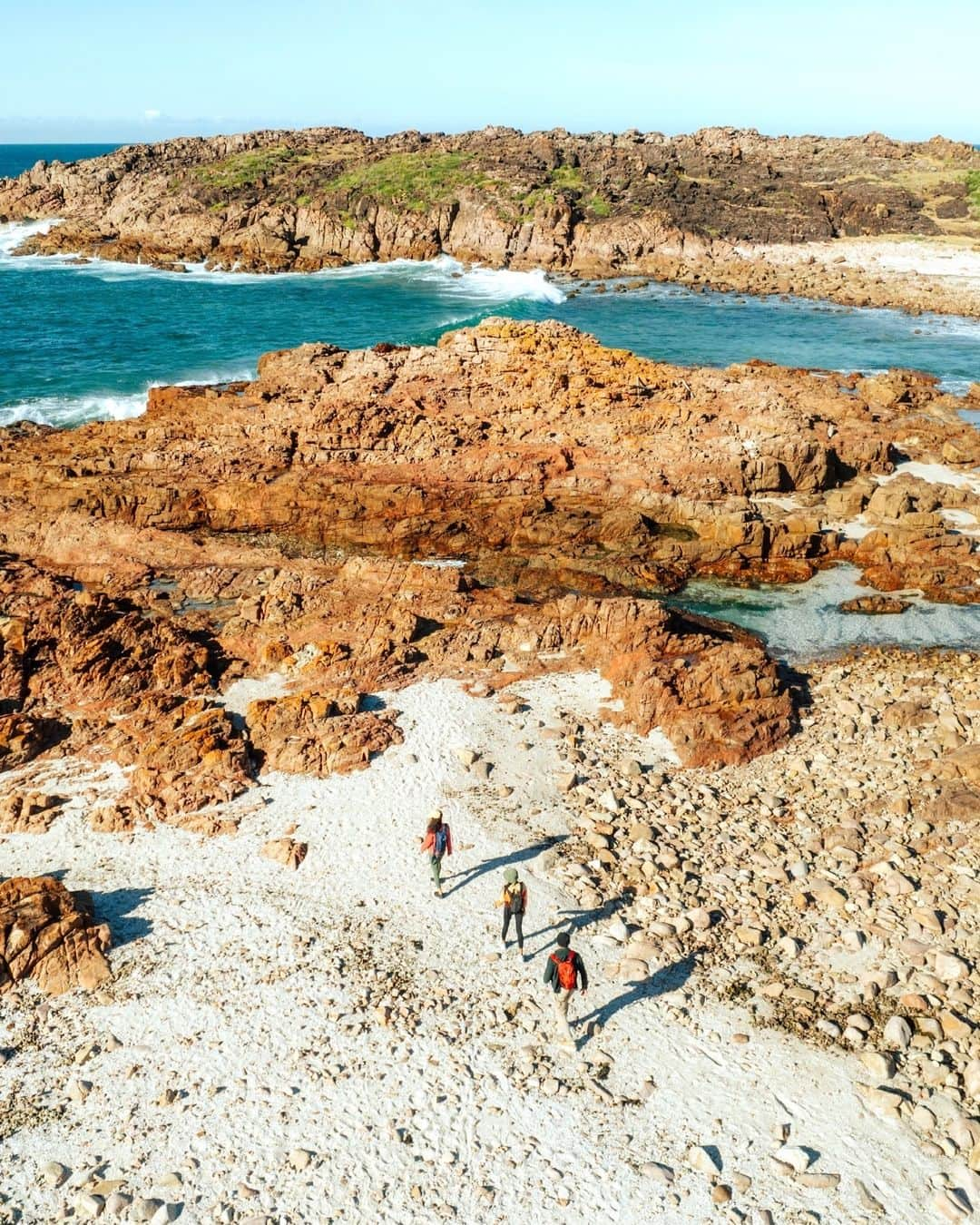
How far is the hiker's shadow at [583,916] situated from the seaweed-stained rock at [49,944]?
674 cm

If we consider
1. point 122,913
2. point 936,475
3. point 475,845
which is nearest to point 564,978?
point 475,845

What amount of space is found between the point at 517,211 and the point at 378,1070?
93.1 m

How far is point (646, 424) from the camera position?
3450cm

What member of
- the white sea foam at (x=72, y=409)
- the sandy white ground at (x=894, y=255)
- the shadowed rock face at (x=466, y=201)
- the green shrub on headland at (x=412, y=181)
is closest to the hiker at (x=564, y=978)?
the white sea foam at (x=72, y=409)

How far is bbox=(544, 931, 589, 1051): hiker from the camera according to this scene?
12.3 m

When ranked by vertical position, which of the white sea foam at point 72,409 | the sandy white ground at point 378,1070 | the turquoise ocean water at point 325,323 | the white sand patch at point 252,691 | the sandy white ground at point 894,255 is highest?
the sandy white ground at point 894,255

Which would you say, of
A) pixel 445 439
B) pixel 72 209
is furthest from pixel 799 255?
pixel 72 209

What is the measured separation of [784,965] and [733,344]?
5319cm

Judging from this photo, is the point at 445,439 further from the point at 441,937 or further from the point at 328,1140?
the point at 328,1140

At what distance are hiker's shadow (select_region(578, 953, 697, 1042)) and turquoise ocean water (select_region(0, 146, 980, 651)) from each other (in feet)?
127

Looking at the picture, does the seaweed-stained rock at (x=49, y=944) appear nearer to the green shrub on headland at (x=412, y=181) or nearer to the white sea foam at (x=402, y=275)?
the white sea foam at (x=402, y=275)

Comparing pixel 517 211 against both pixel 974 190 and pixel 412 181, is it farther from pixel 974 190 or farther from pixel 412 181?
pixel 974 190

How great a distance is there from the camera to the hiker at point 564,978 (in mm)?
12320

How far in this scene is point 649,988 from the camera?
1346 centimetres
